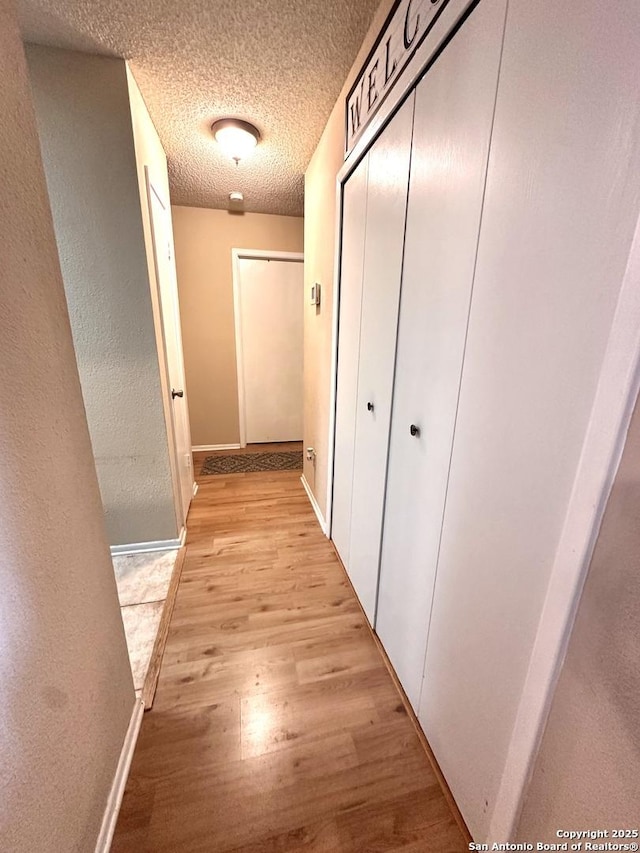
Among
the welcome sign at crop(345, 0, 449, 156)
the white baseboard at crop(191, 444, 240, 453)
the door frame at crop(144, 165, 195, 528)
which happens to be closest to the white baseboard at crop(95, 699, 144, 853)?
the door frame at crop(144, 165, 195, 528)

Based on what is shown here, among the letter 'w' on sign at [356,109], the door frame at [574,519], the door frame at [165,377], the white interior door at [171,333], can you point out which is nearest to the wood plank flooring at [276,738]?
the door frame at [574,519]

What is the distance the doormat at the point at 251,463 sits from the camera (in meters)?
3.15

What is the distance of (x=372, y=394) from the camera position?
4.46 feet

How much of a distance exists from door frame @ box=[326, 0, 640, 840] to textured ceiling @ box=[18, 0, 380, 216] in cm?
69

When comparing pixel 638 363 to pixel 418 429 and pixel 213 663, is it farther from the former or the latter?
pixel 213 663

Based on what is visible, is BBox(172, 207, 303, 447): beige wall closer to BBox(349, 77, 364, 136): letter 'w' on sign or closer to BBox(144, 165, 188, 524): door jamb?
BBox(144, 165, 188, 524): door jamb

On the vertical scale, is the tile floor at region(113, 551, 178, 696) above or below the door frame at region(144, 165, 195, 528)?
below

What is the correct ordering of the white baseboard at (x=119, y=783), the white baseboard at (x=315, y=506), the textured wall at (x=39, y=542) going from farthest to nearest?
the white baseboard at (x=315, y=506)
the white baseboard at (x=119, y=783)
the textured wall at (x=39, y=542)

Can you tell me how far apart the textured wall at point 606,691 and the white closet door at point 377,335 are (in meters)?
0.78

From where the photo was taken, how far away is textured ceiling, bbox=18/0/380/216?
114 cm

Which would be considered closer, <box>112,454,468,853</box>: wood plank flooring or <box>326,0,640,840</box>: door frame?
<box>326,0,640,840</box>: door frame

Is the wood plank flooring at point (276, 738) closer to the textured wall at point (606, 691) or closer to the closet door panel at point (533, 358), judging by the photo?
the closet door panel at point (533, 358)

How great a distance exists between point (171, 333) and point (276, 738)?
2.15 m

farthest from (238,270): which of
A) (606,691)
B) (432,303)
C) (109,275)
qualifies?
(606,691)
